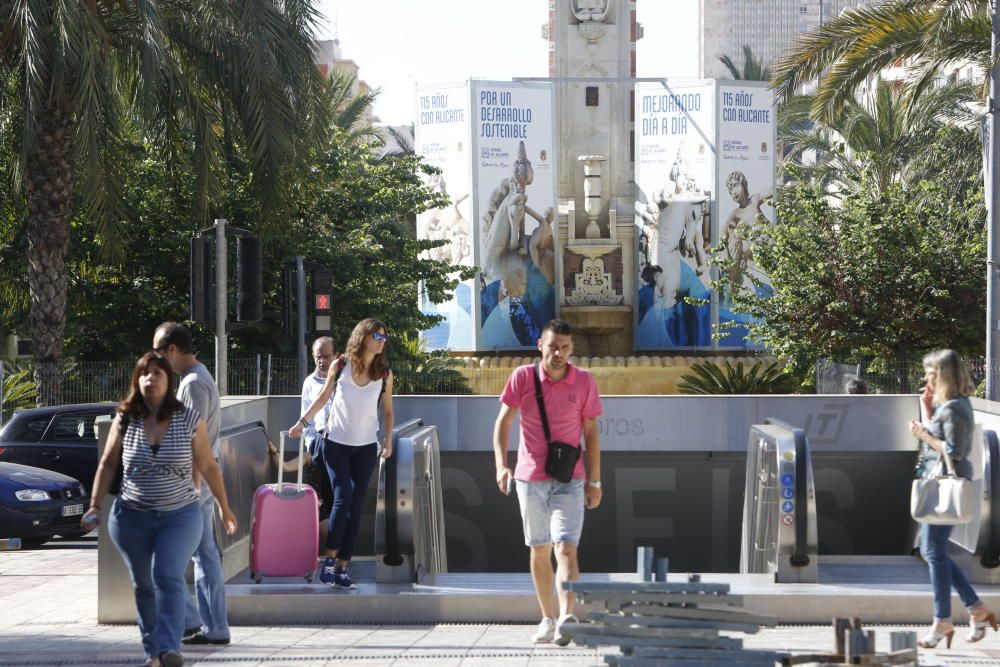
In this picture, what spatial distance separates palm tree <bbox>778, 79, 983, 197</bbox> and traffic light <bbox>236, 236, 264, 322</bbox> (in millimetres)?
16144

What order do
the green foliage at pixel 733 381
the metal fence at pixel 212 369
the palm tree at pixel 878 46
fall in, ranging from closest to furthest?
the palm tree at pixel 878 46 < the metal fence at pixel 212 369 < the green foliage at pixel 733 381

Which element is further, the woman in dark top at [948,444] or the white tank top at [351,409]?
the white tank top at [351,409]

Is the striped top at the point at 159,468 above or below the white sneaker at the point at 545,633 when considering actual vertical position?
above

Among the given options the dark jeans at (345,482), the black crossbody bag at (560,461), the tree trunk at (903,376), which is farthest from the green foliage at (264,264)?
the black crossbody bag at (560,461)

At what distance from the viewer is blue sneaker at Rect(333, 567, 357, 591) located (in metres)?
8.94

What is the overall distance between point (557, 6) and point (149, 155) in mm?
25561

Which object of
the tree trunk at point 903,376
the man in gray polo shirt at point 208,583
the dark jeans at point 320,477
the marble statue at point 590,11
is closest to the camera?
the man in gray polo shirt at point 208,583

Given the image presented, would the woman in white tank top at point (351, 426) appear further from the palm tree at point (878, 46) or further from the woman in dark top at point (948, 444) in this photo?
the palm tree at point (878, 46)

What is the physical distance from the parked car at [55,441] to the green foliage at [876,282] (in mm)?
14470

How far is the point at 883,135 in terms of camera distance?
42.7 meters

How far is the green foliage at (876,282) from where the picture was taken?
86.6ft

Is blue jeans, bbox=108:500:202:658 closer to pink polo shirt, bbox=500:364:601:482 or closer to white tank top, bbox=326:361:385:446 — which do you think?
pink polo shirt, bbox=500:364:601:482

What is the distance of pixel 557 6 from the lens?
1914 inches

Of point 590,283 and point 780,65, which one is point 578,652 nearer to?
point 780,65
